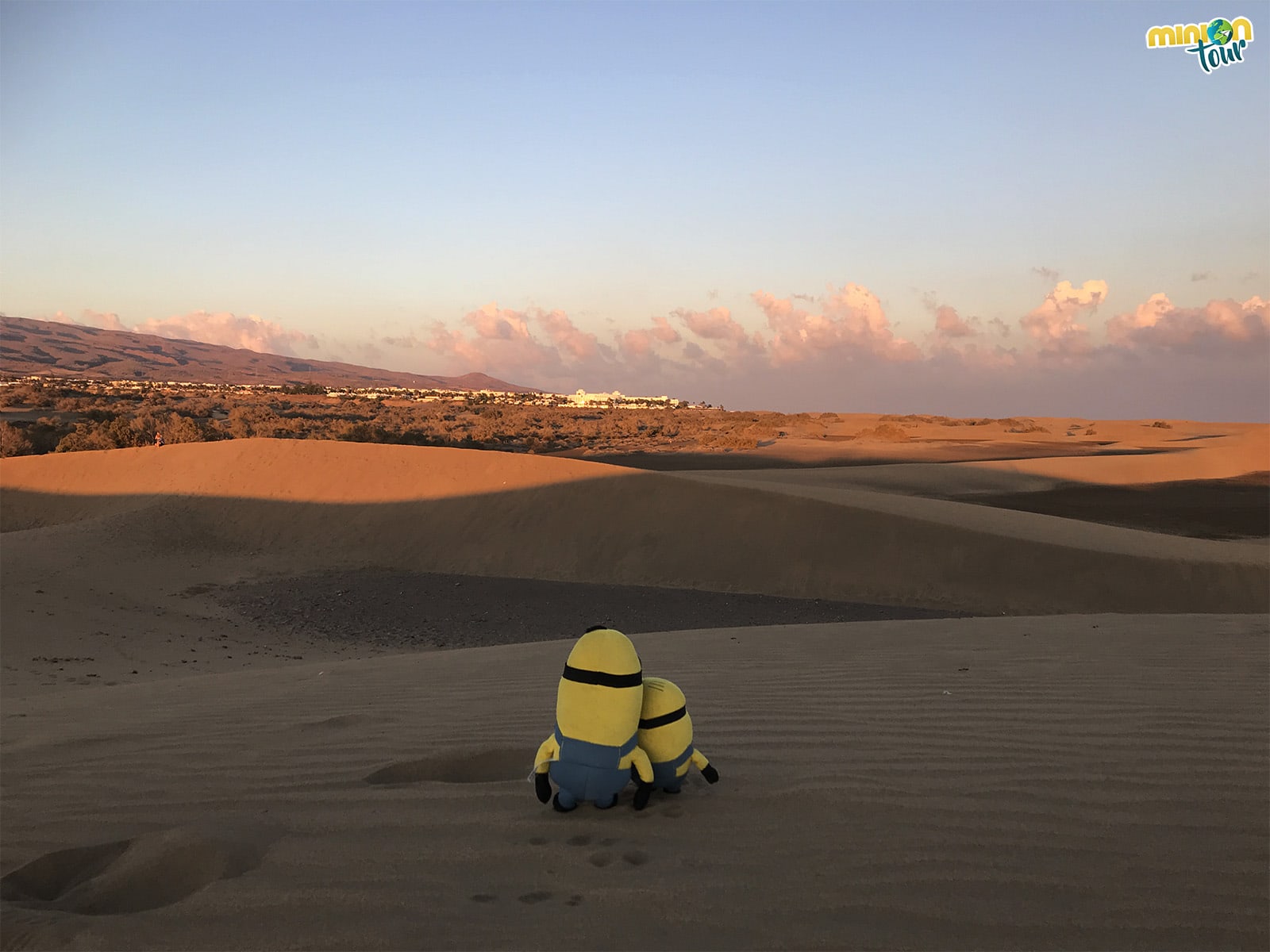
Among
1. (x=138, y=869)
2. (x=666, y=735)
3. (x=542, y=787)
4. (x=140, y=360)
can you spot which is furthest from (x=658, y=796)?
(x=140, y=360)

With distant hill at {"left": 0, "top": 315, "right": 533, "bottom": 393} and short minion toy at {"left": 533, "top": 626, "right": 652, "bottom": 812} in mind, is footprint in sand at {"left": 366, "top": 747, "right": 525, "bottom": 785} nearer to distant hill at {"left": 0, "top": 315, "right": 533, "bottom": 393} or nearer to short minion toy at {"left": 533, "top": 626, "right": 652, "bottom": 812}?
short minion toy at {"left": 533, "top": 626, "right": 652, "bottom": 812}

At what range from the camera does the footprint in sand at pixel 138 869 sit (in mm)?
3010

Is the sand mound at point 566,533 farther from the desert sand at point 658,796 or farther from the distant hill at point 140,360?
the distant hill at point 140,360

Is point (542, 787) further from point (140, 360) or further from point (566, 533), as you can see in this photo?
point (140, 360)

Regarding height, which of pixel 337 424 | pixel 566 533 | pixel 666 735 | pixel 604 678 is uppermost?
pixel 604 678

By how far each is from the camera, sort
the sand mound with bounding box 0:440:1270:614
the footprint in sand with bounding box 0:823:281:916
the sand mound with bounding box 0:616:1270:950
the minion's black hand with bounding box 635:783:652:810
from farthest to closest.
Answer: the sand mound with bounding box 0:440:1270:614 < the minion's black hand with bounding box 635:783:652:810 < the footprint in sand with bounding box 0:823:281:916 < the sand mound with bounding box 0:616:1270:950

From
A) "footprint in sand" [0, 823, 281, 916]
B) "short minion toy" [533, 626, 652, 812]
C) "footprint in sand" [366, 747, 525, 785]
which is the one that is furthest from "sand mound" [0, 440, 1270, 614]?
"short minion toy" [533, 626, 652, 812]

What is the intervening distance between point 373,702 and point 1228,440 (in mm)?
57465

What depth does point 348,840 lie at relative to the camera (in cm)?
335

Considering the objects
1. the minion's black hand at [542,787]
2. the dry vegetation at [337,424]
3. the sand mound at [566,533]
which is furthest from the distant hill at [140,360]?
the minion's black hand at [542,787]

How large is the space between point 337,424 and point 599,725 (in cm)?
4166

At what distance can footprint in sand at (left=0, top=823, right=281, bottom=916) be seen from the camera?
3.01 metres

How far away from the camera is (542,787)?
3.61 m

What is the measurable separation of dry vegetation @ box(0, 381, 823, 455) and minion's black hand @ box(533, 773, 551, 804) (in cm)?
2681
